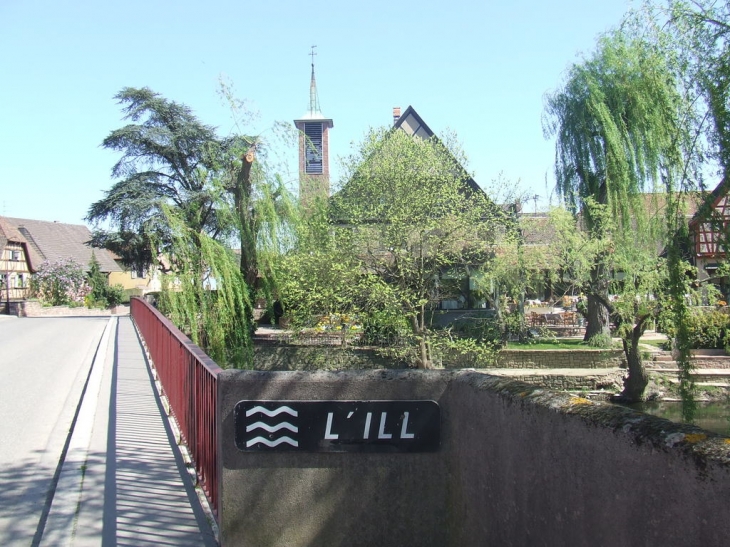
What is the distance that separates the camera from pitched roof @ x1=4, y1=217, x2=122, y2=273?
6056cm

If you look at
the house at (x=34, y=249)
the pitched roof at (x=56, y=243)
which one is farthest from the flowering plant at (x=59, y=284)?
the pitched roof at (x=56, y=243)

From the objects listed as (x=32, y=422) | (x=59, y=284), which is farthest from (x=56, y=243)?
(x=32, y=422)

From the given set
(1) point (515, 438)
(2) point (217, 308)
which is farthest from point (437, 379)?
(2) point (217, 308)

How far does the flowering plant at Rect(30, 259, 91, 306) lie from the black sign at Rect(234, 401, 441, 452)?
155 ft

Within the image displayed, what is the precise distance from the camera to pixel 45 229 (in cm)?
6494

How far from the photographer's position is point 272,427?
162 inches

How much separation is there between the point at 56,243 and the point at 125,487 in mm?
64223

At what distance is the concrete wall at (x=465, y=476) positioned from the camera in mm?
2488

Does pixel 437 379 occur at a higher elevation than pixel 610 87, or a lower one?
lower

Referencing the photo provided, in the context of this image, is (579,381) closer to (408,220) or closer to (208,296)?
(408,220)

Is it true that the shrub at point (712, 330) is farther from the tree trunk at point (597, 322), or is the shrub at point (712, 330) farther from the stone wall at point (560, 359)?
the tree trunk at point (597, 322)

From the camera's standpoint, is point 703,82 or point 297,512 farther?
point 703,82

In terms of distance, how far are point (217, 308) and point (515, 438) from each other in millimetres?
13570

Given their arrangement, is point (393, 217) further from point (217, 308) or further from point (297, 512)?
point (297, 512)
